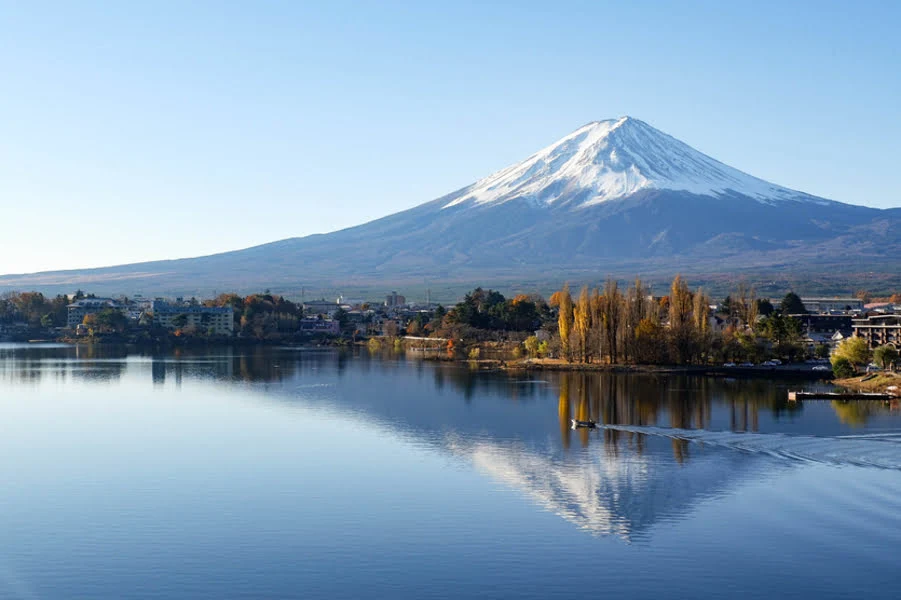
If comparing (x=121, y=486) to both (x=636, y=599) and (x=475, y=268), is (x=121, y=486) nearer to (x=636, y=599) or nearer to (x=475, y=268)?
(x=636, y=599)

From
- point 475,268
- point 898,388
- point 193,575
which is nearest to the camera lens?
point 193,575

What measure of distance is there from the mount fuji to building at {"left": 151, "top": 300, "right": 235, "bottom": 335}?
3226 cm

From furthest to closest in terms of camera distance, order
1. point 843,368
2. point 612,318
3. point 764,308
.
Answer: point 764,308 → point 612,318 → point 843,368

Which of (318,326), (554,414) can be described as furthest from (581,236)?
(554,414)

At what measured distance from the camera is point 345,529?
9.85 metres

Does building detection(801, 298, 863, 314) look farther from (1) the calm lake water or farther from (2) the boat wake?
(2) the boat wake

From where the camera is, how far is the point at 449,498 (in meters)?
11.1

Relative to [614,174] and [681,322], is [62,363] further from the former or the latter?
[614,174]

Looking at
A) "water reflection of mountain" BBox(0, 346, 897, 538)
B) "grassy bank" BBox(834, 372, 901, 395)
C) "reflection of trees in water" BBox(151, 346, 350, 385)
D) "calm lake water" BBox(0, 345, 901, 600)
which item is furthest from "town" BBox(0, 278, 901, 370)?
"calm lake water" BBox(0, 345, 901, 600)

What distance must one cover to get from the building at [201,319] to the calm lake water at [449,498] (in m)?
26.3

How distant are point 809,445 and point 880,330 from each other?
1608cm

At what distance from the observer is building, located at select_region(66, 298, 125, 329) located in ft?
168

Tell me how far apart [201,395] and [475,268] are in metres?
67.1

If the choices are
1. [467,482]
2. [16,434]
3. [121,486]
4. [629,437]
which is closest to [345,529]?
[467,482]
